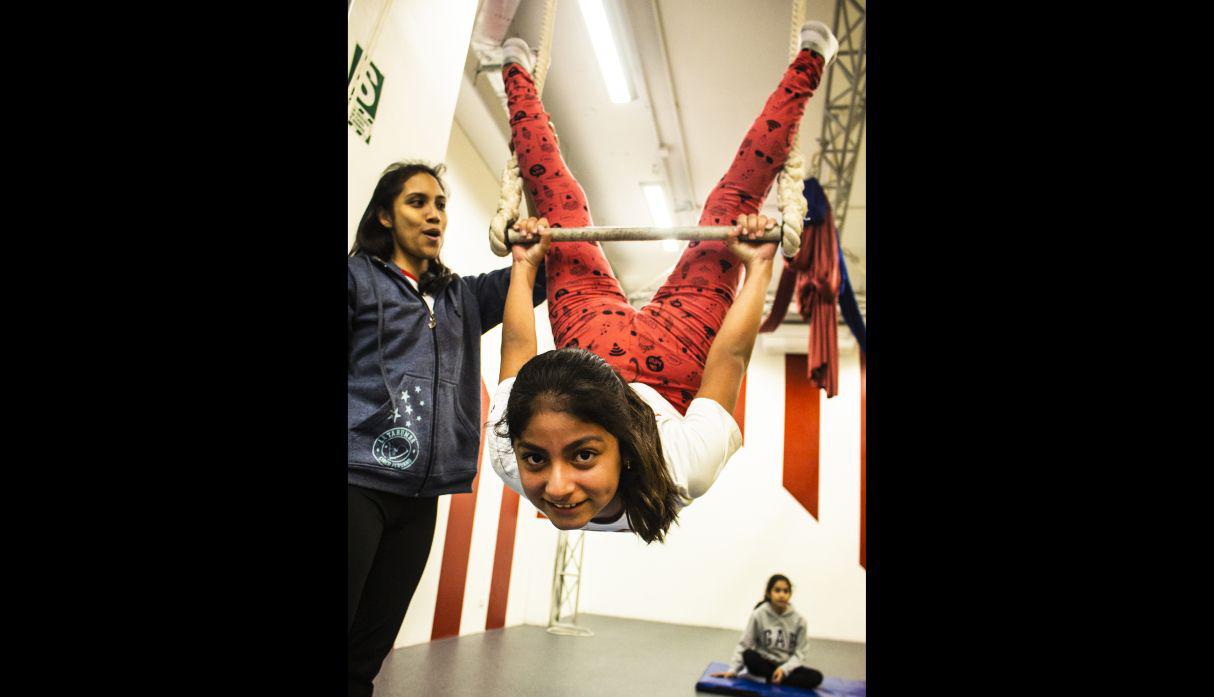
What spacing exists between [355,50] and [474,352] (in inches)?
30.3

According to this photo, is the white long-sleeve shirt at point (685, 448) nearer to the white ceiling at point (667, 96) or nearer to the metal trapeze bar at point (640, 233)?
the metal trapeze bar at point (640, 233)

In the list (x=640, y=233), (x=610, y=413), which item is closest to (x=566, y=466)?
(x=610, y=413)

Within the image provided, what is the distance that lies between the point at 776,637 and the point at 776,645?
6 centimetres

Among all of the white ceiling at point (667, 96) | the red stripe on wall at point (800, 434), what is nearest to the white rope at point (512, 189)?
the white ceiling at point (667, 96)

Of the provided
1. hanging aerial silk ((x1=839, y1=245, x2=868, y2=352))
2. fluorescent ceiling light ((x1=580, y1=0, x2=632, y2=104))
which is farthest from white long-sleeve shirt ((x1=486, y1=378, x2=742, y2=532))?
fluorescent ceiling light ((x1=580, y1=0, x2=632, y2=104))

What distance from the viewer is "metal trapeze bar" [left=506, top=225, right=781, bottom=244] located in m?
1.70

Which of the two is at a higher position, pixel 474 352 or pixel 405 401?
pixel 474 352

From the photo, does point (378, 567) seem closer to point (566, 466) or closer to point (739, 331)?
point (566, 466)

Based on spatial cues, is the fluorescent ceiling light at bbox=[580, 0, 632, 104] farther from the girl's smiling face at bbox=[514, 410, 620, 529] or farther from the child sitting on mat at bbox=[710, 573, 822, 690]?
the child sitting on mat at bbox=[710, 573, 822, 690]

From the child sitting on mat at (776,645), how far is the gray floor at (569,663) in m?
0.34

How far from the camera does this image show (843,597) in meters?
7.41
